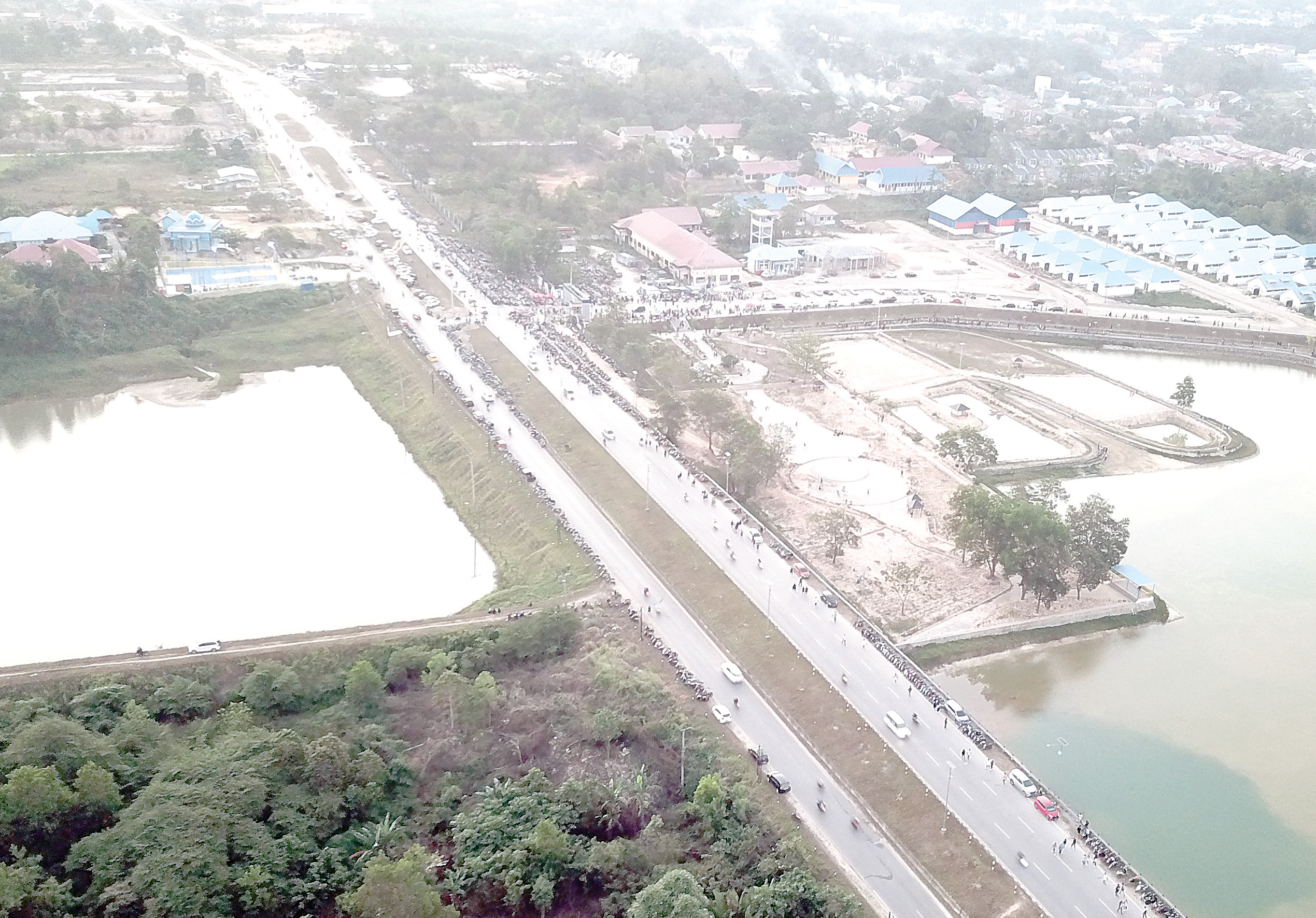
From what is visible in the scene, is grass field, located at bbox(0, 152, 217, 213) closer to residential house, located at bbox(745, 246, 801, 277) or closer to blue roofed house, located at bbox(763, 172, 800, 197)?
residential house, located at bbox(745, 246, 801, 277)

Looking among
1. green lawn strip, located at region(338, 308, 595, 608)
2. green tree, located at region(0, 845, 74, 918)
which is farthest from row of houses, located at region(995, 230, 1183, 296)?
green tree, located at region(0, 845, 74, 918)

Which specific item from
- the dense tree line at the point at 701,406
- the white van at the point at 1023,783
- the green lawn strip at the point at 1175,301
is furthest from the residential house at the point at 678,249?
the white van at the point at 1023,783

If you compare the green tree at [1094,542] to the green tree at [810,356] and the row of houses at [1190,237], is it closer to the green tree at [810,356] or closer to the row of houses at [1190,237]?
the green tree at [810,356]

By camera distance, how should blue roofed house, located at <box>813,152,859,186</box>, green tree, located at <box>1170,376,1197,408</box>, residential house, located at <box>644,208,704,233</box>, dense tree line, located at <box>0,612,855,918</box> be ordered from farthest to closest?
blue roofed house, located at <box>813,152,859,186</box>
residential house, located at <box>644,208,704,233</box>
green tree, located at <box>1170,376,1197,408</box>
dense tree line, located at <box>0,612,855,918</box>

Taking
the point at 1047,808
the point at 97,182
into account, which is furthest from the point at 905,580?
the point at 97,182

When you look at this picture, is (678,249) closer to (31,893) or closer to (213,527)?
(213,527)

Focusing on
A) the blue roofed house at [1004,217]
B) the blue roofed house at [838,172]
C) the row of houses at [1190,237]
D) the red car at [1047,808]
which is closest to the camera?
the red car at [1047,808]
